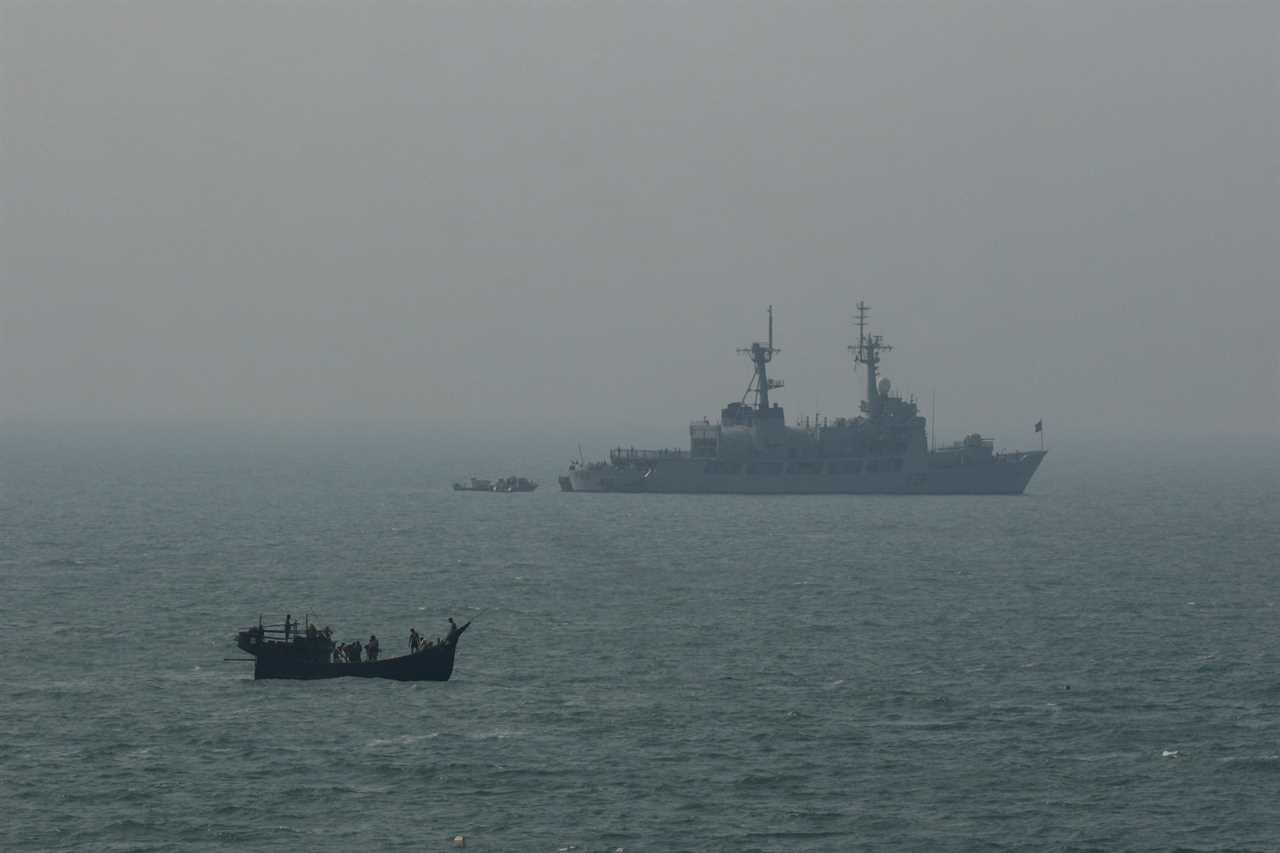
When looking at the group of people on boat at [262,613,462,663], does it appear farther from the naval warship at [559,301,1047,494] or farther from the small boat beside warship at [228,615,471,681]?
the naval warship at [559,301,1047,494]

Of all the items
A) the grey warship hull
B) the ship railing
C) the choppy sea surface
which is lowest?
the choppy sea surface

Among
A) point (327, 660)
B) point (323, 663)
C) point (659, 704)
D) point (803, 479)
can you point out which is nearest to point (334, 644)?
point (327, 660)

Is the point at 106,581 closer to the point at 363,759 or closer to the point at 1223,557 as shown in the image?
the point at 363,759

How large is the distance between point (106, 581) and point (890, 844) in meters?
68.3

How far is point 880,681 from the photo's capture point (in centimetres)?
7156

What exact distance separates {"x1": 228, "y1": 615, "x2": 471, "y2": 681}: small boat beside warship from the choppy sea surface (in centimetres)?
79

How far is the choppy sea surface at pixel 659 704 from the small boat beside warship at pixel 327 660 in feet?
2.58

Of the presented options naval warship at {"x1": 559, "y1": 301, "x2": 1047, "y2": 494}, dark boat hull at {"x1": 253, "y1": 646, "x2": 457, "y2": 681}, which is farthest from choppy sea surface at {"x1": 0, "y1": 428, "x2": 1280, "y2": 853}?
naval warship at {"x1": 559, "y1": 301, "x2": 1047, "y2": 494}

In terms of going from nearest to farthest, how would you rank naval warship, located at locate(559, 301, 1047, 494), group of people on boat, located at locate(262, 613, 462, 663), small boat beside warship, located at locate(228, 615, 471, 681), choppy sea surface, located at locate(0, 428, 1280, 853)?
choppy sea surface, located at locate(0, 428, 1280, 853), small boat beside warship, located at locate(228, 615, 471, 681), group of people on boat, located at locate(262, 613, 462, 663), naval warship, located at locate(559, 301, 1047, 494)

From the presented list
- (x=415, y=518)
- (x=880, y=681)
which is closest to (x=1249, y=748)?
(x=880, y=681)

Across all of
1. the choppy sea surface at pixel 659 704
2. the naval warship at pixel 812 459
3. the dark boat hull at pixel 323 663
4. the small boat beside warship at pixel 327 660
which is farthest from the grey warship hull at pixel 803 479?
the dark boat hull at pixel 323 663

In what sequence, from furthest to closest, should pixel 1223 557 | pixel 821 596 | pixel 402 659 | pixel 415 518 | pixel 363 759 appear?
pixel 415 518 < pixel 1223 557 < pixel 821 596 < pixel 402 659 < pixel 363 759

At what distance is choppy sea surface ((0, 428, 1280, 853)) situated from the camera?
50656 mm

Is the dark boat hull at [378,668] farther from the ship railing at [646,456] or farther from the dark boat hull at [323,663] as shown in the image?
the ship railing at [646,456]
